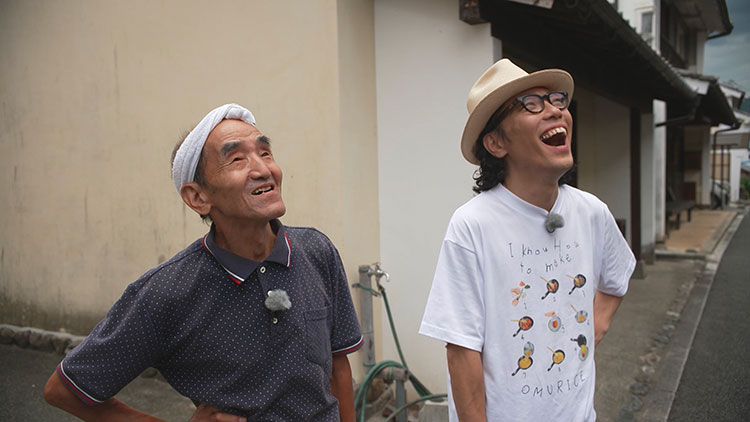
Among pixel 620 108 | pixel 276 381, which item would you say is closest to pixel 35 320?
pixel 276 381

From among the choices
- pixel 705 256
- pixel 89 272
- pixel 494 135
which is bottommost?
pixel 705 256

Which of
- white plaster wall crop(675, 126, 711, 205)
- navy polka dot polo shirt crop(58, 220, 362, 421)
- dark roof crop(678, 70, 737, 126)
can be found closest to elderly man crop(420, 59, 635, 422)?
navy polka dot polo shirt crop(58, 220, 362, 421)

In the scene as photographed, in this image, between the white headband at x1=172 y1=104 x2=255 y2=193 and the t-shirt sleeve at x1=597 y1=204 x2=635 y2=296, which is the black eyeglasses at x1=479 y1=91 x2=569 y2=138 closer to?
the t-shirt sleeve at x1=597 y1=204 x2=635 y2=296

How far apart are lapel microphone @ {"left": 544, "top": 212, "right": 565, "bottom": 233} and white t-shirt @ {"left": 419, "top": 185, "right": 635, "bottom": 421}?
0.02 m

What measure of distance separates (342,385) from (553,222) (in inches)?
33.7

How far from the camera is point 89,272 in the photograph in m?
5.73

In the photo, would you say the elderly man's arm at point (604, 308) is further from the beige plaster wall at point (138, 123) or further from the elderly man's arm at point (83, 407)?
the beige plaster wall at point (138, 123)

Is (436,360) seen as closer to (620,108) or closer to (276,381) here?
(276,381)

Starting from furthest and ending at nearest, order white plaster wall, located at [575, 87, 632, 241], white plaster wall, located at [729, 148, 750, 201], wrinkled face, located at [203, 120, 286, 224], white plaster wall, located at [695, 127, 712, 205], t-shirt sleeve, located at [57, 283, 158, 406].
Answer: white plaster wall, located at [729, 148, 750, 201] → white plaster wall, located at [695, 127, 712, 205] → white plaster wall, located at [575, 87, 632, 241] → wrinkled face, located at [203, 120, 286, 224] → t-shirt sleeve, located at [57, 283, 158, 406]

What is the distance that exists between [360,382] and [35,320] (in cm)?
420

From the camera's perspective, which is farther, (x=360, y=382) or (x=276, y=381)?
(x=360, y=382)

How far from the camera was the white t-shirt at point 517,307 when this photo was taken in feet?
5.49

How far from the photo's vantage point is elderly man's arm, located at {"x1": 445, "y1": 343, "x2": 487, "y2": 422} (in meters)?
1.64

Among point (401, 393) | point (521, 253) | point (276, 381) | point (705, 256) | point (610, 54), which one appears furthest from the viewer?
point (705, 256)
